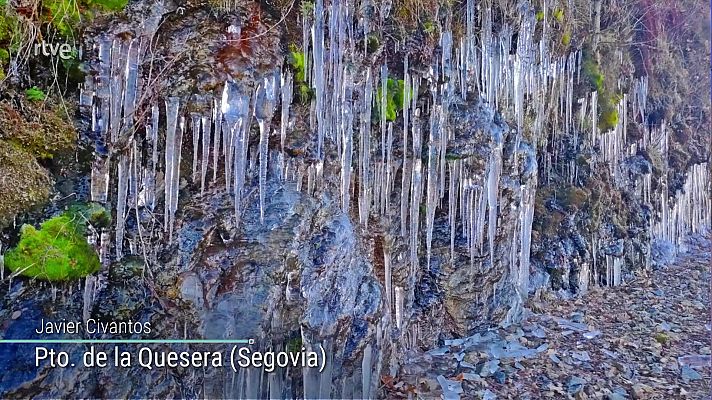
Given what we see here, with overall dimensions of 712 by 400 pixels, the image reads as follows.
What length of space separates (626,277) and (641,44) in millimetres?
2957

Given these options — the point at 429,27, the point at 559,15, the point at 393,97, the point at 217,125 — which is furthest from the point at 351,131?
the point at 559,15

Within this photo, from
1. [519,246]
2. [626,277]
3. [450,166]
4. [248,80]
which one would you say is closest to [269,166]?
[248,80]

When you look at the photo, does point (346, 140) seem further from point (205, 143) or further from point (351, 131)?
point (205, 143)

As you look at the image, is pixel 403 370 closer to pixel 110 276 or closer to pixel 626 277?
pixel 110 276

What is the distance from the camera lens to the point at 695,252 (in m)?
6.02

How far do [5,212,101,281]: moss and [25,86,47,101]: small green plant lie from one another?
57 cm

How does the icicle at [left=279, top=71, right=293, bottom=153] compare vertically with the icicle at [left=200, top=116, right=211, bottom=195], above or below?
above

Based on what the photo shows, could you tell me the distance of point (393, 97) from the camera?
315 cm

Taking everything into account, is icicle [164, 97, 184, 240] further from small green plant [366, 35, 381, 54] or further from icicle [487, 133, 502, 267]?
icicle [487, 133, 502, 267]

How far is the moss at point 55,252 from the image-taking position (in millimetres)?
1991

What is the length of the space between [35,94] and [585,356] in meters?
3.90

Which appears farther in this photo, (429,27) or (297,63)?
(429,27)

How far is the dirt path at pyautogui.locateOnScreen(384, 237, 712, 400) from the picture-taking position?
9.29ft

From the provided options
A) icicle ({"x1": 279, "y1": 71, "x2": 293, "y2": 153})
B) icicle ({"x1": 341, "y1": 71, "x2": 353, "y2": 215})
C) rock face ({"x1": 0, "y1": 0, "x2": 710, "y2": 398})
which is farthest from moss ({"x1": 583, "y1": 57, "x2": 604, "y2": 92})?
icicle ({"x1": 279, "y1": 71, "x2": 293, "y2": 153})
